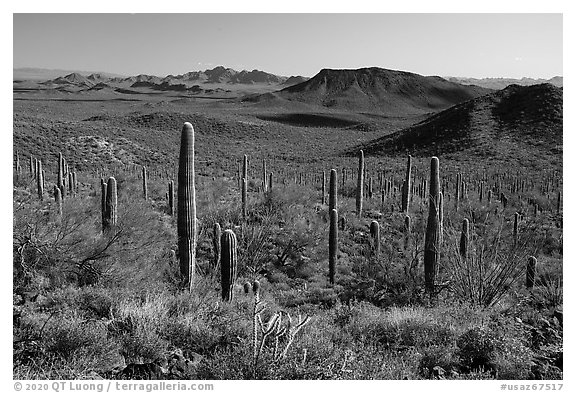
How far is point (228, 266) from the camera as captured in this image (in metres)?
9.48

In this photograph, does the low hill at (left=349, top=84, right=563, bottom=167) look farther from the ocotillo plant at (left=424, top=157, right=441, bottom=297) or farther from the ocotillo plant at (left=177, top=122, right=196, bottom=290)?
the ocotillo plant at (left=177, top=122, right=196, bottom=290)

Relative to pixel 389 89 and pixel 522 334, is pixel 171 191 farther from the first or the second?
pixel 389 89

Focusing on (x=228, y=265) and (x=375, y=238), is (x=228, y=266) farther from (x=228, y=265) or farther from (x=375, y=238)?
(x=375, y=238)

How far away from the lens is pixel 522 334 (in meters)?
7.37

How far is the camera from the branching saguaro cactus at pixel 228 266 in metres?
9.35

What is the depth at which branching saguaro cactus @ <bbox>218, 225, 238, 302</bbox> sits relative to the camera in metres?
9.35

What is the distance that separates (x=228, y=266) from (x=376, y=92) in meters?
128

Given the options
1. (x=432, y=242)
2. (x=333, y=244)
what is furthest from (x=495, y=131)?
(x=432, y=242)

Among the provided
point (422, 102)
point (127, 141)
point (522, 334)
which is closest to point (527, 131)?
point (127, 141)

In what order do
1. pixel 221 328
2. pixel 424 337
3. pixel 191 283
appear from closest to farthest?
pixel 221 328 < pixel 424 337 < pixel 191 283

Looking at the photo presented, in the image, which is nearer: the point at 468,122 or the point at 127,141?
the point at 127,141

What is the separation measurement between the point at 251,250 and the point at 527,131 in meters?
44.7

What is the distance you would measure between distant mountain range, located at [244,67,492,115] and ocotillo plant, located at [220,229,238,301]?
360 feet

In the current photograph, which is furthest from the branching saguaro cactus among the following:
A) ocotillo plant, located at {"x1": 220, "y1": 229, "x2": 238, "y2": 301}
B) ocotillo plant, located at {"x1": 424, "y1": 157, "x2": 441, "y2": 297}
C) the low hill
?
the low hill
